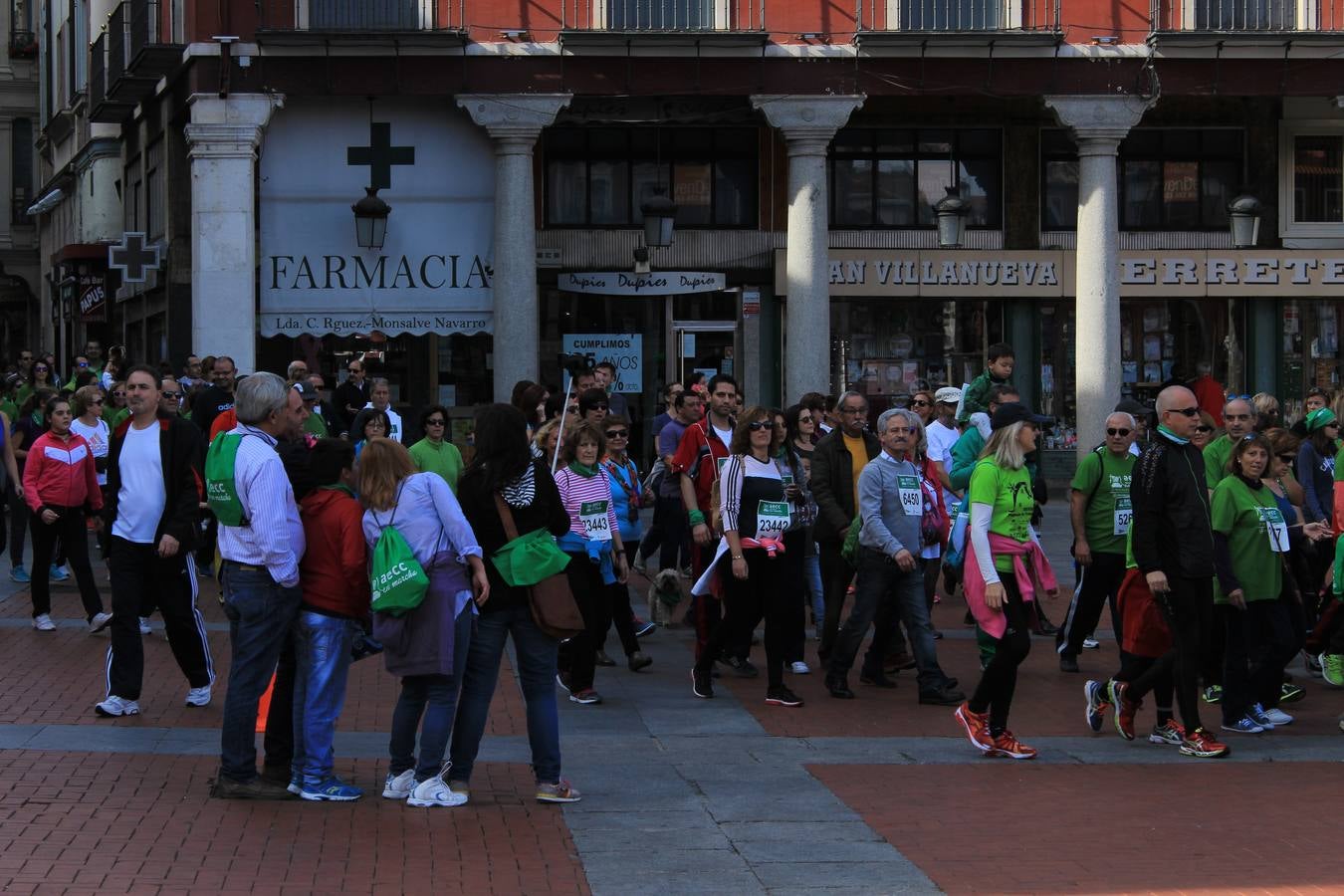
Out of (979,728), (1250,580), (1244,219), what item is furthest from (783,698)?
(1244,219)

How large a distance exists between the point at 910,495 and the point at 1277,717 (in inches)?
96.6

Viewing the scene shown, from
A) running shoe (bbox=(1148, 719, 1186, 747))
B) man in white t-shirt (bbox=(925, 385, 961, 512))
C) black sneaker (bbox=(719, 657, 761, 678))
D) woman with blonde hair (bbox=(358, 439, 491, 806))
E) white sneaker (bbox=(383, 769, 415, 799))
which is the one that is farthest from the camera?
man in white t-shirt (bbox=(925, 385, 961, 512))

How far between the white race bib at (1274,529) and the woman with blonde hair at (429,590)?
Answer: 15.3ft

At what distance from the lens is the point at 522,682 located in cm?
802

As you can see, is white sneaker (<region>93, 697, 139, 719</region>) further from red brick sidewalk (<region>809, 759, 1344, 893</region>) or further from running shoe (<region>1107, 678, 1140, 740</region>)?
running shoe (<region>1107, 678, 1140, 740</region>)

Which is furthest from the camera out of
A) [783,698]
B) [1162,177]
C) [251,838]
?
[1162,177]

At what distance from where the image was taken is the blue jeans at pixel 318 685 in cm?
796

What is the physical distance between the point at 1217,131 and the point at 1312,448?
15268 millimetres

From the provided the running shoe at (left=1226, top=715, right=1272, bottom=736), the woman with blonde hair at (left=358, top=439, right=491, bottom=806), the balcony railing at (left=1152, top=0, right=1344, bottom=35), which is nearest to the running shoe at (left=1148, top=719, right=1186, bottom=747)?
the running shoe at (left=1226, top=715, right=1272, bottom=736)

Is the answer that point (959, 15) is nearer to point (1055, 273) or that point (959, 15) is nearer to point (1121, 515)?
point (1055, 273)

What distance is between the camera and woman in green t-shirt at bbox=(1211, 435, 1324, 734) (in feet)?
33.2

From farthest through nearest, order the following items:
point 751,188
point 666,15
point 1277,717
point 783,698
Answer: point 751,188 → point 666,15 → point 783,698 → point 1277,717

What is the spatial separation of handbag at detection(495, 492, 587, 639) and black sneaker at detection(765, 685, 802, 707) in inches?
120

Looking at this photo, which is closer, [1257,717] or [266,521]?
[266,521]
